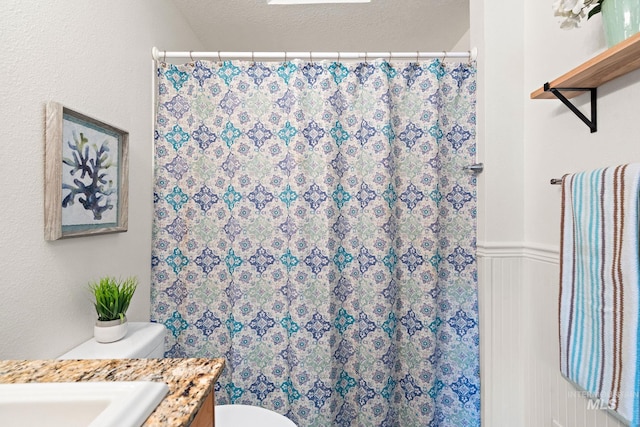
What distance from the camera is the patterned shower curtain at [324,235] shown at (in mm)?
1651

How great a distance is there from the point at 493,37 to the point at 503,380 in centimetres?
154

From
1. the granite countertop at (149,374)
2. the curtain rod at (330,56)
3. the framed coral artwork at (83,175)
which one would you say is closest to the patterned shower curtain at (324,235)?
the curtain rod at (330,56)

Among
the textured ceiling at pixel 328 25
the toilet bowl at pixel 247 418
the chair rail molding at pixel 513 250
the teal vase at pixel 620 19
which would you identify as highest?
Answer: the textured ceiling at pixel 328 25

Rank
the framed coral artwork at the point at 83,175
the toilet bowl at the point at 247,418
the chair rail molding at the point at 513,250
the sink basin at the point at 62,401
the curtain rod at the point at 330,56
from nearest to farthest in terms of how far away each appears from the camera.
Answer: the sink basin at the point at 62,401, the framed coral artwork at the point at 83,175, the toilet bowl at the point at 247,418, the chair rail molding at the point at 513,250, the curtain rod at the point at 330,56

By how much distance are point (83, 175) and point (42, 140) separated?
19cm

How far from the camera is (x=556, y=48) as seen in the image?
132 centimetres

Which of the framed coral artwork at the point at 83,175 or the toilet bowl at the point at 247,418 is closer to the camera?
the framed coral artwork at the point at 83,175

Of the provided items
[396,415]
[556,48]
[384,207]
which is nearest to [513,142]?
[556,48]

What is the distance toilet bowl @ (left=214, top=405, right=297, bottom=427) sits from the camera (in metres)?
1.28

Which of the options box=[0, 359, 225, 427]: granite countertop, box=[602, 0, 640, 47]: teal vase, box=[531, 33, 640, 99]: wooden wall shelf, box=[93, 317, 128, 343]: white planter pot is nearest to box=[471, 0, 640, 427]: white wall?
box=[531, 33, 640, 99]: wooden wall shelf

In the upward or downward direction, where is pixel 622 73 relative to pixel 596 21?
downward

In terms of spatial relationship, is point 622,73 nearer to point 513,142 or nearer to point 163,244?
point 513,142

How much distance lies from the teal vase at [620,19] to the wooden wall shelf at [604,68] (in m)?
0.06

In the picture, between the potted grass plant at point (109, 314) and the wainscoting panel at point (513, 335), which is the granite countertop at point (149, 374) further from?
the wainscoting panel at point (513, 335)
